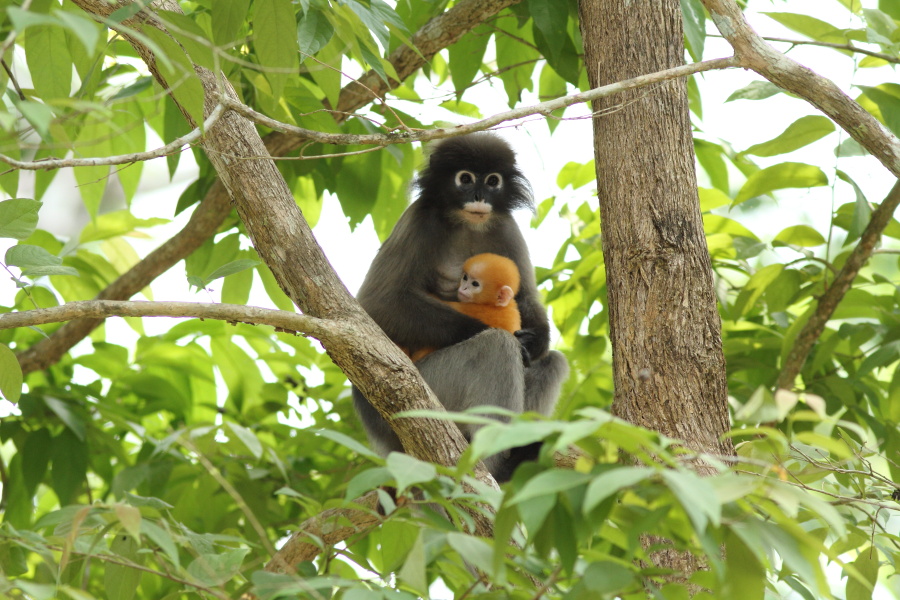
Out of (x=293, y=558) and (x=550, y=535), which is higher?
(x=550, y=535)

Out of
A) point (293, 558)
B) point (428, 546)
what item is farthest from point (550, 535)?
point (293, 558)

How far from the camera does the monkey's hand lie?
403 centimetres

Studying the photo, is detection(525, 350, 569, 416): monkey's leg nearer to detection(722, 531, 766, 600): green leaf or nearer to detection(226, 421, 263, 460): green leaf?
detection(226, 421, 263, 460): green leaf

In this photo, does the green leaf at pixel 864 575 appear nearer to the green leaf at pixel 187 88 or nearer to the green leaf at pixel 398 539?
the green leaf at pixel 398 539

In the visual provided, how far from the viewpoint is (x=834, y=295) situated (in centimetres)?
345

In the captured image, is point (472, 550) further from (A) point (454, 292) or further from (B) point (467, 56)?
(A) point (454, 292)

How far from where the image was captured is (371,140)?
6.81 feet

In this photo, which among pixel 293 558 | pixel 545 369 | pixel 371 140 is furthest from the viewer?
pixel 545 369

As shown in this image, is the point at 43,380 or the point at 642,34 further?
the point at 43,380

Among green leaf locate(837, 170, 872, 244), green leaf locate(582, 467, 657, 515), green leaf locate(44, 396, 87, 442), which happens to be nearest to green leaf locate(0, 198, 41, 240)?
green leaf locate(582, 467, 657, 515)

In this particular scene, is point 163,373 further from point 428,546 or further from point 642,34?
point 428,546

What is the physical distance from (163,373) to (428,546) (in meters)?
3.01

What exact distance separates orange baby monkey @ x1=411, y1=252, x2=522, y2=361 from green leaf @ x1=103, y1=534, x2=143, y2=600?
215 cm

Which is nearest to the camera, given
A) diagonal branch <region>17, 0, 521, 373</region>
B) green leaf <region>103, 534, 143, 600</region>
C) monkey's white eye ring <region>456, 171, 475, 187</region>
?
green leaf <region>103, 534, 143, 600</region>
